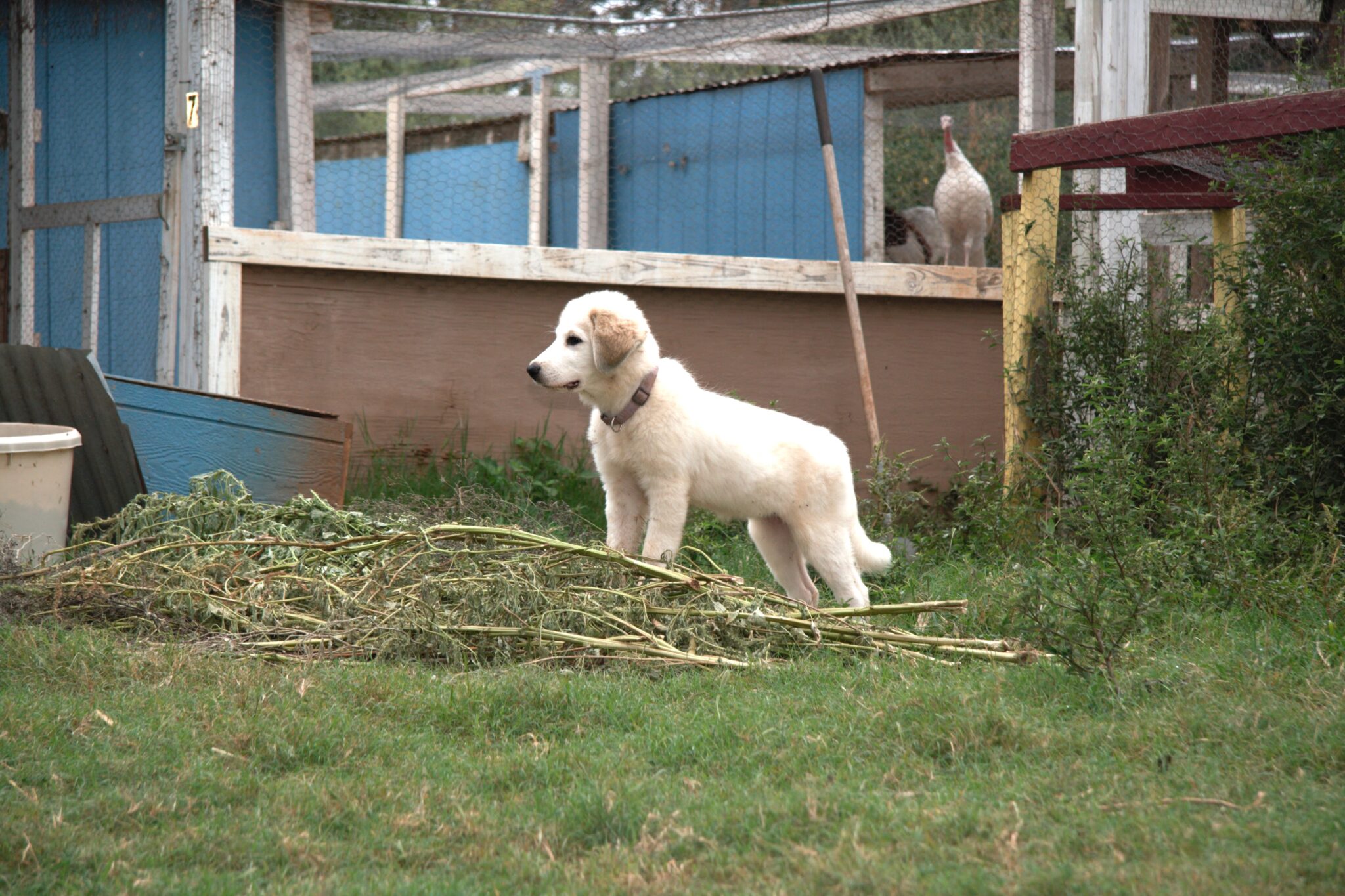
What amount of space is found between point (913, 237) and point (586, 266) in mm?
3172

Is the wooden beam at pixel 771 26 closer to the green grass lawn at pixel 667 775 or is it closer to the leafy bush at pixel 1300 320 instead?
the leafy bush at pixel 1300 320

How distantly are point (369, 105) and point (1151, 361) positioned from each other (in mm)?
8218

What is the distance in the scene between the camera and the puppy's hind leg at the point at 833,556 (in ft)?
16.1

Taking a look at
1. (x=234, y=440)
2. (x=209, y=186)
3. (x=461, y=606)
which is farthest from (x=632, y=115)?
(x=461, y=606)

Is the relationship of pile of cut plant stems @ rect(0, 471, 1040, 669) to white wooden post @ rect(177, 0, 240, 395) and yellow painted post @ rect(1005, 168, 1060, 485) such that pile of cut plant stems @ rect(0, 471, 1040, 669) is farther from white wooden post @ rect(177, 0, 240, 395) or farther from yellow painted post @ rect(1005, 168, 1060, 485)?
white wooden post @ rect(177, 0, 240, 395)

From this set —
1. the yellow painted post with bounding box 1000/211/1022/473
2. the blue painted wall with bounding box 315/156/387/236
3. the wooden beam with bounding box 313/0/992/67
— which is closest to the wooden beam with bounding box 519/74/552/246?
the wooden beam with bounding box 313/0/992/67

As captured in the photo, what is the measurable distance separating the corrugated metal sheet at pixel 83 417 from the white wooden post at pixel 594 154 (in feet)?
12.7

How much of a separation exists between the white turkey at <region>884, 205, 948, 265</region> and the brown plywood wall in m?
1.13

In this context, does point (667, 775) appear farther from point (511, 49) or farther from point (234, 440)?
point (511, 49)

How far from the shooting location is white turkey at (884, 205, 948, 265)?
9.15 m

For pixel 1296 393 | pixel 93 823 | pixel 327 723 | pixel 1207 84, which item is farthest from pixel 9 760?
pixel 1207 84

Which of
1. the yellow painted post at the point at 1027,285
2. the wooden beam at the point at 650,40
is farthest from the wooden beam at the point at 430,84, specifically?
the yellow painted post at the point at 1027,285

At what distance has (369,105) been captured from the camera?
11258 mm

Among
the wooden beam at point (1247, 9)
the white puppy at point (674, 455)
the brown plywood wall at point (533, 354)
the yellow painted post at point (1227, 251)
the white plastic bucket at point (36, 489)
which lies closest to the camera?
the white plastic bucket at point (36, 489)
